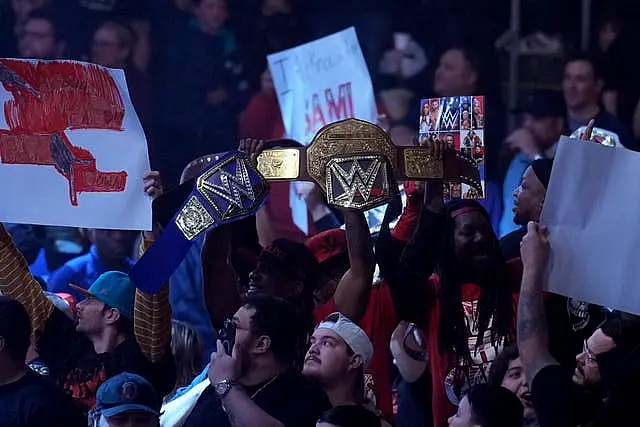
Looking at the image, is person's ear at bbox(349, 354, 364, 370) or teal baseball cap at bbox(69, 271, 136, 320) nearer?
person's ear at bbox(349, 354, 364, 370)

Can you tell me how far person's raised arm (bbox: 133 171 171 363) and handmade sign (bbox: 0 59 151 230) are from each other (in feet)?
0.17

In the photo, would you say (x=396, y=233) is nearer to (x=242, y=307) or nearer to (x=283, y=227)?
(x=242, y=307)

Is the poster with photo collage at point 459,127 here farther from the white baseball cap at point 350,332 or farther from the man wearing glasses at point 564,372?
the man wearing glasses at point 564,372

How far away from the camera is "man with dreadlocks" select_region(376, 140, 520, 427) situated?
489cm

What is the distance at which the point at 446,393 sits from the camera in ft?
16.4

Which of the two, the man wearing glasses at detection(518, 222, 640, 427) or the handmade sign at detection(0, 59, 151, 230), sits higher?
the handmade sign at detection(0, 59, 151, 230)

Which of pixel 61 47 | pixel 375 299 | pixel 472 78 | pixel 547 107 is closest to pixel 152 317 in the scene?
pixel 375 299

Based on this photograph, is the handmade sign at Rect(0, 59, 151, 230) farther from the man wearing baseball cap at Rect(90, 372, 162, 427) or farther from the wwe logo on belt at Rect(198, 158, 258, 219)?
the man wearing baseball cap at Rect(90, 372, 162, 427)

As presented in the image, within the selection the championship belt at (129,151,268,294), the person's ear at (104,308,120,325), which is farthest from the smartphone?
the person's ear at (104,308,120,325)

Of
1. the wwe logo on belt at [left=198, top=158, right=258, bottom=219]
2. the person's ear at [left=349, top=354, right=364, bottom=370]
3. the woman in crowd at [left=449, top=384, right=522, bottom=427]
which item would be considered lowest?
the person's ear at [left=349, top=354, right=364, bottom=370]

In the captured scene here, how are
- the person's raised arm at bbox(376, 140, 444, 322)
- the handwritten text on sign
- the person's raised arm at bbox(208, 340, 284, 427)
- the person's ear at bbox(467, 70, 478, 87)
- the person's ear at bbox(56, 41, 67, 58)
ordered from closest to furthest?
the person's raised arm at bbox(208, 340, 284, 427) < the person's raised arm at bbox(376, 140, 444, 322) < the handwritten text on sign < the person's ear at bbox(467, 70, 478, 87) < the person's ear at bbox(56, 41, 67, 58)

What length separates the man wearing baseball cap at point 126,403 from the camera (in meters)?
4.70

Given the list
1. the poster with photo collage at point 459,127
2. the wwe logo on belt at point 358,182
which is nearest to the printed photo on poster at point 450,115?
the poster with photo collage at point 459,127

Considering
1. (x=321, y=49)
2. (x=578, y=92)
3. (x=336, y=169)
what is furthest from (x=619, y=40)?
(x=336, y=169)
